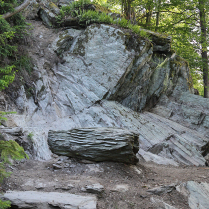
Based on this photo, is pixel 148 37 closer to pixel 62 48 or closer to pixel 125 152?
pixel 62 48

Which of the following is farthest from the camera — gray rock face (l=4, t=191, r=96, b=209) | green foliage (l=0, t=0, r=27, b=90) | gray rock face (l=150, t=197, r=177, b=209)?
green foliage (l=0, t=0, r=27, b=90)

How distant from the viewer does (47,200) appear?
→ 13.3 ft

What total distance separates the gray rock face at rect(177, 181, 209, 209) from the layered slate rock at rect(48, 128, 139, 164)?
1919 millimetres

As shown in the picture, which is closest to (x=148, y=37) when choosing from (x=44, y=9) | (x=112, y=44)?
(x=112, y=44)

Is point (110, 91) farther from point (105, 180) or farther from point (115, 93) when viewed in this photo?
point (105, 180)

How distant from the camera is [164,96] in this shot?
46.8 ft

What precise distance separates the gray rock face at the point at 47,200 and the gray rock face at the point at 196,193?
263cm

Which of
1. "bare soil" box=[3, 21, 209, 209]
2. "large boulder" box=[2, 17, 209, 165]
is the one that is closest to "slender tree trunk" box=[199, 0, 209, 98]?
"large boulder" box=[2, 17, 209, 165]

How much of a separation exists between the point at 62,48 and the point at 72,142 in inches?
314

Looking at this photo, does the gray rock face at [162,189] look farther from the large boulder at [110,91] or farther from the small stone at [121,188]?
the large boulder at [110,91]

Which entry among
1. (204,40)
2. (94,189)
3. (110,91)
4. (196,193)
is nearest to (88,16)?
(110,91)

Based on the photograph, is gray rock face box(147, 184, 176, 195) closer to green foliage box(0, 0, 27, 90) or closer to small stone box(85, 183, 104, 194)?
small stone box(85, 183, 104, 194)

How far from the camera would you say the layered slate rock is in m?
6.43

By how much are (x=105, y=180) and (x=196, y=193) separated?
2572 millimetres
